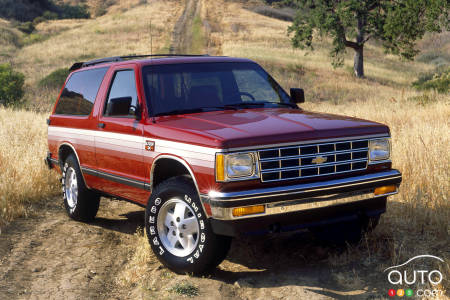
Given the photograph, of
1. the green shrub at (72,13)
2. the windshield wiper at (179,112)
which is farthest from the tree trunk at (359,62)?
the green shrub at (72,13)

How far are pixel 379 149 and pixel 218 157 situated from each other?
5.36ft

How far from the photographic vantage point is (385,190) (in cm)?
494

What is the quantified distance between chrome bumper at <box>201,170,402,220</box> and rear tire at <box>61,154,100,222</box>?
2813 mm

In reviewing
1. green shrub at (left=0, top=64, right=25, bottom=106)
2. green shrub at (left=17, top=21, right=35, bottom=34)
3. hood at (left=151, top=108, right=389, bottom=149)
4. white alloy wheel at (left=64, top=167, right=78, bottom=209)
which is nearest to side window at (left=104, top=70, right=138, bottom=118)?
hood at (left=151, top=108, right=389, bottom=149)

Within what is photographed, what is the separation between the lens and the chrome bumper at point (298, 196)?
4.21m

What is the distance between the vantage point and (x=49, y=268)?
5.36 meters

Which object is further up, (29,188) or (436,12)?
(436,12)

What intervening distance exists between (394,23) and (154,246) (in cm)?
2664

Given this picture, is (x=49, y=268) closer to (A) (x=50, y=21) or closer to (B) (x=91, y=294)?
(B) (x=91, y=294)

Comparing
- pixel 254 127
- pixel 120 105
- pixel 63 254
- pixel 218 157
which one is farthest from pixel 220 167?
pixel 63 254

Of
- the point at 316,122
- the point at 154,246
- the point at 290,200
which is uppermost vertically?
the point at 316,122

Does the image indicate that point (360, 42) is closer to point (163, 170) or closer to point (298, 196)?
point (163, 170)

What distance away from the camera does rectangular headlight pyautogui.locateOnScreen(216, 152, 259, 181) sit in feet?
13.9

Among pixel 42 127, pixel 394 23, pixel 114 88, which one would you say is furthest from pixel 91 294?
pixel 394 23
